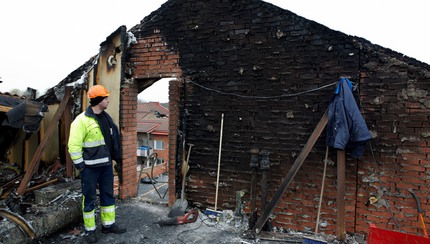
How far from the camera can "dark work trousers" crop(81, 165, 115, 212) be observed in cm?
361

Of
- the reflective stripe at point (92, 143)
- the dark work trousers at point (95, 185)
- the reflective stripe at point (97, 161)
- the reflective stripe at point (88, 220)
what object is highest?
the reflective stripe at point (92, 143)

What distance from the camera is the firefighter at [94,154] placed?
3.51 metres

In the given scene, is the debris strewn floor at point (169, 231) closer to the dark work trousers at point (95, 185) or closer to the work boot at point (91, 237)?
the work boot at point (91, 237)

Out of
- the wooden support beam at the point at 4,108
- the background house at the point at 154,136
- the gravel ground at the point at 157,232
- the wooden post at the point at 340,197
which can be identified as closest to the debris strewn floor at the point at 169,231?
the gravel ground at the point at 157,232

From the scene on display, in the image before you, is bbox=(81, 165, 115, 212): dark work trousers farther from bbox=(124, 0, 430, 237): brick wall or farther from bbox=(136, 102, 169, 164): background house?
bbox=(136, 102, 169, 164): background house

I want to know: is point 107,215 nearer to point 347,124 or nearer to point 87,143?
point 87,143

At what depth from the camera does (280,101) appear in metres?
4.20

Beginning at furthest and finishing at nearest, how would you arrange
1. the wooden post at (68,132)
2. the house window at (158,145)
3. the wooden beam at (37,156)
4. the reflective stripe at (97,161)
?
the house window at (158,145), the wooden post at (68,132), the wooden beam at (37,156), the reflective stripe at (97,161)

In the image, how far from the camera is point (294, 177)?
13.6ft

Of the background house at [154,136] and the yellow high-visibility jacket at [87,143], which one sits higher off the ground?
the yellow high-visibility jacket at [87,143]

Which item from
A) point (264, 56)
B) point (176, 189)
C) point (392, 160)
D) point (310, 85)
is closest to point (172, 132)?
point (176, 189)

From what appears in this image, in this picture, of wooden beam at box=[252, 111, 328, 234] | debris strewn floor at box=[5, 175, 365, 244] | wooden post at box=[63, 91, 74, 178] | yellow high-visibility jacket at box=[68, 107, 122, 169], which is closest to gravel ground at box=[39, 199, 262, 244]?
debris strewn floor at box=[5, 175, 365, 244]

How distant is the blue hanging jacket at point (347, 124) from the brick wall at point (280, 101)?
0.83ft

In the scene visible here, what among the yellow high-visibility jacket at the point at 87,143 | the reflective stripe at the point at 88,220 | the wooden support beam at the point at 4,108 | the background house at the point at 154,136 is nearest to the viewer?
the yellow high-visibility jacket at the point at 87,143
